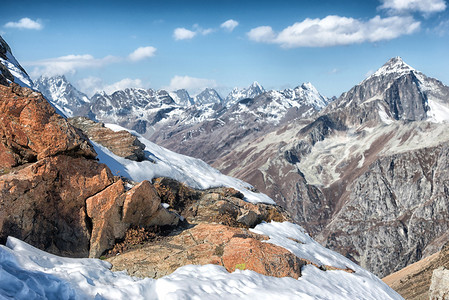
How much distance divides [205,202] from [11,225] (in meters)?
10.4

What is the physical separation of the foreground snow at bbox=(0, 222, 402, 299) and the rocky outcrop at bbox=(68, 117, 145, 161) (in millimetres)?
12155

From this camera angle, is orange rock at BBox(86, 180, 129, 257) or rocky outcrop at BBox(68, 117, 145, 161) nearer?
orange rock at BBox(86, 180, 129, 257)

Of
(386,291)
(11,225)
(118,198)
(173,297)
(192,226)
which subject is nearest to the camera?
(173,297)

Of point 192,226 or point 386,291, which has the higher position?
point 192,226

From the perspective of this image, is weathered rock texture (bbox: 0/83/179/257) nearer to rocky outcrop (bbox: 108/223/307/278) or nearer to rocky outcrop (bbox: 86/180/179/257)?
rocky outcrop (bbox: 86/180/179/257)

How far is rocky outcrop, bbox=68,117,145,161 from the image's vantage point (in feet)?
76.6

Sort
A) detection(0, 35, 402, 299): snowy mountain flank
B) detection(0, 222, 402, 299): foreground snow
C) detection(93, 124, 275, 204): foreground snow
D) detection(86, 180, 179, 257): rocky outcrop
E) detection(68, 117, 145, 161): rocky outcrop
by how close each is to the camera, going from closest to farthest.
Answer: detection(0, 222, 402, 299): foreground snow
detection(0, 35, 402, 299): snowy mountain flank
detection(86, 180, 179, 257): rocky outcrop
detection(93, 124, 275, 204): foreground snow
detection(68, 117, 145, 161): rocky outcrop

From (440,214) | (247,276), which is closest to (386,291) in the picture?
(247,276)

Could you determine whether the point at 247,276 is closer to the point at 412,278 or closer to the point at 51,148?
the point at 51,148

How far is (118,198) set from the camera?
554 inches

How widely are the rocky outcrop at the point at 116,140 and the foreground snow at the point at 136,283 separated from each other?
1216cm

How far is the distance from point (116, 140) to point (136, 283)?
16.3 meters

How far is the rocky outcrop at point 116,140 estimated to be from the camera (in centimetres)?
2334

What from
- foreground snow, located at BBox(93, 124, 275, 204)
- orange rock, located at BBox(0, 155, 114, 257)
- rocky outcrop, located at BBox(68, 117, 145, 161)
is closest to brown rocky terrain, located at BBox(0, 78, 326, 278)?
orange rock, located at BBox(0, 155, 114, 257)
